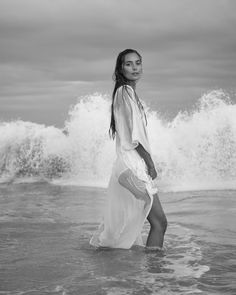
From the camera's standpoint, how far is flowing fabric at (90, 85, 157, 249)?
5.43m

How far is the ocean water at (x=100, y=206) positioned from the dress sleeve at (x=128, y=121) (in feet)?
3.90

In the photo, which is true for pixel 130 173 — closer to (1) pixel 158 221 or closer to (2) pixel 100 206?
(1) pixel 158 221

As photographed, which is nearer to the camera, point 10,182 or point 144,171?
point 144,171

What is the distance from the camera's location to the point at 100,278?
474 centimetres

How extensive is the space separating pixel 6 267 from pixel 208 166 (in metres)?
10.2

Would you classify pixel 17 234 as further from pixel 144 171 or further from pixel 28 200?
pixel 28 200

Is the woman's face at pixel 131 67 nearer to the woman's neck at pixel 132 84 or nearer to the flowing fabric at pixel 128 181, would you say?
the woman's neck at pixel 132 84

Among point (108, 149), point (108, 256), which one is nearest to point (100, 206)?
point (108, 256)

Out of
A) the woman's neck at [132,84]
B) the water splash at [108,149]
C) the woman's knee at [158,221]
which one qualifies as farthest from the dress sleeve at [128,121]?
the water splash at [108,149]

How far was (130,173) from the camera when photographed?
5453mm

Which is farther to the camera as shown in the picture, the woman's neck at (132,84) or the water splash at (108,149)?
the water splash at (108,149)

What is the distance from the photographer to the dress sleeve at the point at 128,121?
5.41m

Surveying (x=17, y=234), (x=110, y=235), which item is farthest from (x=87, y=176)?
(x=110, y=235)

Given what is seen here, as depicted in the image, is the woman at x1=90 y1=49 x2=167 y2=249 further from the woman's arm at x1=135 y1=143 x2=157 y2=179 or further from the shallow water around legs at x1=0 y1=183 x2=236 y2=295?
the shallow water around legs at x1=0 y1=183 x2=236 y2=295
